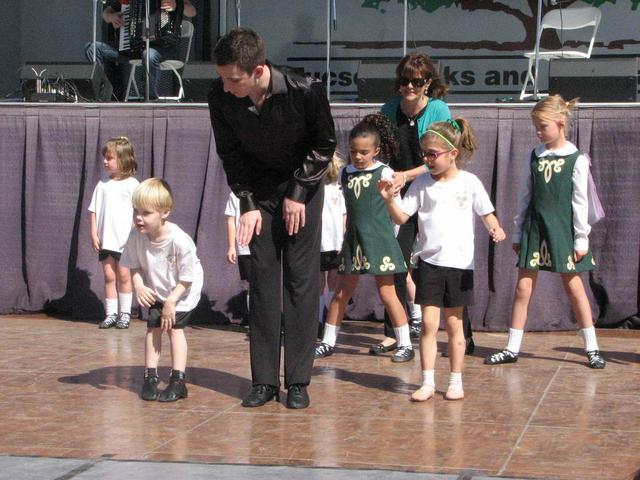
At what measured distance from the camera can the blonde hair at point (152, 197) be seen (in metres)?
5.98

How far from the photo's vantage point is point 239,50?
17.6 feet

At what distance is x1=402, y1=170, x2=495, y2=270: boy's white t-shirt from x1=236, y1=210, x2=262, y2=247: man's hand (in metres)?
0.86

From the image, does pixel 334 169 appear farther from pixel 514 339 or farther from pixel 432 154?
pixel 432 154

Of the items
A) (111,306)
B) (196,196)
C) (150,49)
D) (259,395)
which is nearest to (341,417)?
(259,395)

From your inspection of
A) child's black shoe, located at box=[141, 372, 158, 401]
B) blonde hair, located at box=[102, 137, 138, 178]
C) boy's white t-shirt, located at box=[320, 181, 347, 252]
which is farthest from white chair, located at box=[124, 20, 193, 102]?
child's black shoe, located at box=[141, 372, 158, 401]

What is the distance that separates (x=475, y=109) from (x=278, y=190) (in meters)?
3.60

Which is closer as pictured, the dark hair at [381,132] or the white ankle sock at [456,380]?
the white ankle sock at [456,380]

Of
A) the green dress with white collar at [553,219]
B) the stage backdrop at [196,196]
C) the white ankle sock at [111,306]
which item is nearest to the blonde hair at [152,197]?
the green dress with white collar at [553,219]

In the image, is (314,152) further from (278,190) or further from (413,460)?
(413,460)

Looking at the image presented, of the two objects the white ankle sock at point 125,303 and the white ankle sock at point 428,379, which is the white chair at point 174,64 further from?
the white ankle sock at point 428,379

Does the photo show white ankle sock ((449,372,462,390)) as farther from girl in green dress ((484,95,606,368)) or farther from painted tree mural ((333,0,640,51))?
painted tree mural ((333,0,640,51))

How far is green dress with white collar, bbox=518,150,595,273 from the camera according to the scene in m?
7.00

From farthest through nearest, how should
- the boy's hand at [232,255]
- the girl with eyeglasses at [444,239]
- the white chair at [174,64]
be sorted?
1. the white chair at [174,64]
2. the boy's hand at [232,255]
3. the girl with eyeglasses at [444,239]

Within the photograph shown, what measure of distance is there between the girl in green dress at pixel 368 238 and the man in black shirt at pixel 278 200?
4.48ft
